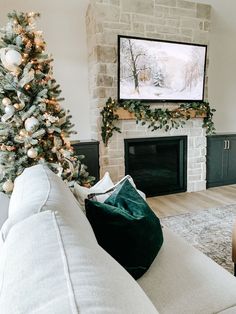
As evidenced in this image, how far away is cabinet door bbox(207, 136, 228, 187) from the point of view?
14.5 feet

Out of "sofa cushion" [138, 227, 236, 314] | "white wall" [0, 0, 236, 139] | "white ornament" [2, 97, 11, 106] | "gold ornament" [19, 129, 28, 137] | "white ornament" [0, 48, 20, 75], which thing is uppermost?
"white wall" [0, 0, 236, 139]

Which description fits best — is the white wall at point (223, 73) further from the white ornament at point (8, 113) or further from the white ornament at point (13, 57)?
the white ornament at point (8, 113)

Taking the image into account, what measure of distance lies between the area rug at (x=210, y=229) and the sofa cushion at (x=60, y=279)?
1.81 meters

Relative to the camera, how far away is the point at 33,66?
93.7 inches

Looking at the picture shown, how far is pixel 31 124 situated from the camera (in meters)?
2.29

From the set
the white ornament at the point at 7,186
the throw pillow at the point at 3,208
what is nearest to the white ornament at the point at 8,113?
the white ornament at the point at 7,186

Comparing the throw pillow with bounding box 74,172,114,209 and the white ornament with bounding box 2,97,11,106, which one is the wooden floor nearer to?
the throw pillow with bounding box 74,172,114,209

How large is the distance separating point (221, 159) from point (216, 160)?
0.10 m

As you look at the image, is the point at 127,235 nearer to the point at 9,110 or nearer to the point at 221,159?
the point at 9,110

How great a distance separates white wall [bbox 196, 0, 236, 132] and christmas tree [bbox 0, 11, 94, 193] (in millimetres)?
3453

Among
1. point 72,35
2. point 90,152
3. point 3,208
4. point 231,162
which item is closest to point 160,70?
point 72,35

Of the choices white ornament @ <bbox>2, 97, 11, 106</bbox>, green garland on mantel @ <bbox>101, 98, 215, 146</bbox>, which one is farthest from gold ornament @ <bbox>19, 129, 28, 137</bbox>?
green garland on mantel @ <bbox>101, 98, 215, 146</bbox>

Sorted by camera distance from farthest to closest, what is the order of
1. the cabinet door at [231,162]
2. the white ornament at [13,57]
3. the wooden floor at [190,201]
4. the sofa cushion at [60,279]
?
1. the cabinet door at [231,162]
2. the wooden floor at [190,201]
3. the white ornament at [13,57]
4. the sofa cushion at [60,279]

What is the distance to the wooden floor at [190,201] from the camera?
3471mm
